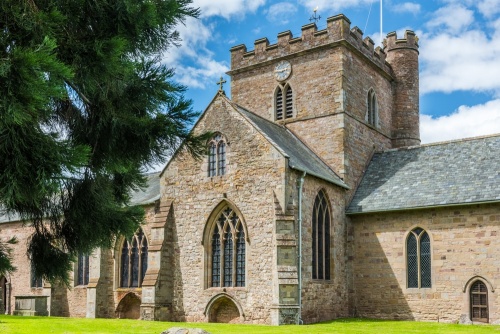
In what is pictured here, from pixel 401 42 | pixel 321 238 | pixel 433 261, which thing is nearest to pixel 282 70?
pixel 401 42

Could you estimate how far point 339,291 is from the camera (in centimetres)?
2352

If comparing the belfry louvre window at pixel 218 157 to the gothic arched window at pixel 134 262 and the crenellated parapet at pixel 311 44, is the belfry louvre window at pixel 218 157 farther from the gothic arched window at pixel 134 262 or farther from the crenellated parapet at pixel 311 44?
the crenellated parapet at pixel 311 44

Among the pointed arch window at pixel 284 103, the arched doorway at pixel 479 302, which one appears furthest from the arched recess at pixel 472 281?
the pointed arch window at pixel 284 103

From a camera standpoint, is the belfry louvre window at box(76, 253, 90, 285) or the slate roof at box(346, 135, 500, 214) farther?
the belfry louvre window at box(76, 253, 90, 285)

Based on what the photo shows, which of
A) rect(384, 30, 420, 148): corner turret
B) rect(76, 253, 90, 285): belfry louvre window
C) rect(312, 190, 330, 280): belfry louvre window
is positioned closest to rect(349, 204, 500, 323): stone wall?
rect(312, 190, 330, 280): belfry louvre window

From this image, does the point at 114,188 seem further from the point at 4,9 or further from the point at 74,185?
the point at 4,9

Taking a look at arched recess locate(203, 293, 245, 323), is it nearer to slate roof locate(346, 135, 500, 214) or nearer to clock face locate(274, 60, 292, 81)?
slate roof locate(346, 135, 500, 214)

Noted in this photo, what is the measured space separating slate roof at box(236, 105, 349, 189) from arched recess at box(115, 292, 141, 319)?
940cm

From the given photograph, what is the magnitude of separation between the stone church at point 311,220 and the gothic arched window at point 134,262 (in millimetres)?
60

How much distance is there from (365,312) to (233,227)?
6.25 meters

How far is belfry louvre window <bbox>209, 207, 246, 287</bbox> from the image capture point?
72.9 feet

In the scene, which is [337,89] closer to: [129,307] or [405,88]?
[405,88]

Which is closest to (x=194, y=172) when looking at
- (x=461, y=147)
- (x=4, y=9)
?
(x=461, y=147)

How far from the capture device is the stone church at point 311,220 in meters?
21.4
